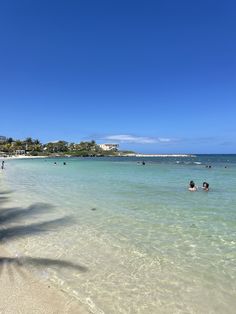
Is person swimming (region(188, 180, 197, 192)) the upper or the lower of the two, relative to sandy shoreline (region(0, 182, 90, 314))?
upper

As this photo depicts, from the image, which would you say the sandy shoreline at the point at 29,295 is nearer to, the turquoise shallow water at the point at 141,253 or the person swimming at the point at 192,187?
the turquoise shallow water at the point at 141,253

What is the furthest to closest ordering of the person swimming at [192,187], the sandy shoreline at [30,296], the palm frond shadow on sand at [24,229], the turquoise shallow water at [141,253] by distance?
the person swimming at [192,187], the palm frond shadow on sand at [24,229], the turquoise shallow water at [141,253], the sandy shoreline at [30,296]

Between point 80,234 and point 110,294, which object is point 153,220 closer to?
point 80,234

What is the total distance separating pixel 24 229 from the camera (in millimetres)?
12633

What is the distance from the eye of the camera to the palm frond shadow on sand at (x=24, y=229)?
8.41 meters

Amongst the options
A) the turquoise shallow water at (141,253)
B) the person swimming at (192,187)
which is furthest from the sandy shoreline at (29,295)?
the person swimming at (192,187)

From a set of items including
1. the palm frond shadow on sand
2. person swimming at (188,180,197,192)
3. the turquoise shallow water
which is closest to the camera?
the turquoise shallow water

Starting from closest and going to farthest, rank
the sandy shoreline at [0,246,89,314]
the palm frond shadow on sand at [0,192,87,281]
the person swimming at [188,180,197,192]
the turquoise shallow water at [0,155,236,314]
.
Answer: the sandy shoreline at [0,246,89,314]
the turquoise shallow water at [0,155,236,314]
the palm frond shadow on sand at [0,192,87,281]
the person swimming at [188,180,197,192]

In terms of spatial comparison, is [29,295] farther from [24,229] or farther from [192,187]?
[192,187]

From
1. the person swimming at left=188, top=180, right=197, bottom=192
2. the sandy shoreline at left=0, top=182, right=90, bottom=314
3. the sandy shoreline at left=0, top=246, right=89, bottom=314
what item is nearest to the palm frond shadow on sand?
the sandy shoreline at left=0, top=182, right=90, bottom=314

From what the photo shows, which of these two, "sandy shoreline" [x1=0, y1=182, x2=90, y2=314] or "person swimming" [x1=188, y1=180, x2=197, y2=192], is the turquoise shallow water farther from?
"person swimming" [x1=188, y1=180, x2=197, y2=192]

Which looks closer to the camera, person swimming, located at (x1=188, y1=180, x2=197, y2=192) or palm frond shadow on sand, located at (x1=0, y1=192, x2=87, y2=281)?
palm frond shadow on sand, located at (x1=0, y1=192, x2=87, y2=281)

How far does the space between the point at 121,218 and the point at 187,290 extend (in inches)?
298

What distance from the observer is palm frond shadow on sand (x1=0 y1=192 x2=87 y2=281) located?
8406mm
